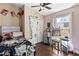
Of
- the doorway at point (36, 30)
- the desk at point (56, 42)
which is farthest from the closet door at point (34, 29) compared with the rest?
the desk at point (56, 42)

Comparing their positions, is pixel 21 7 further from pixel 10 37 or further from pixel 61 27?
pixel 61 27

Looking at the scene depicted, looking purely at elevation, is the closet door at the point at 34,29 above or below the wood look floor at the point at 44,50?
above

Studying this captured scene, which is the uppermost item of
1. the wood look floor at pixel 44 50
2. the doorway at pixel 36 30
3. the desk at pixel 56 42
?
the doorway at pixel 36 30

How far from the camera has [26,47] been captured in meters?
1.98

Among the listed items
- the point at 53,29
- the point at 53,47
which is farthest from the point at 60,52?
the point at 53,29

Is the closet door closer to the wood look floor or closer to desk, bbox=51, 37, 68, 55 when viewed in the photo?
the wood look floor

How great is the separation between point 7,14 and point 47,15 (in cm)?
61

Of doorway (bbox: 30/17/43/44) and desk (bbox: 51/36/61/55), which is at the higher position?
doorway (bbox: 30/17/43/44)

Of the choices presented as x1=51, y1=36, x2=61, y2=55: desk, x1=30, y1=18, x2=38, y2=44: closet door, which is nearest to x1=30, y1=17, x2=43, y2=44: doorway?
x1=30, y1=18, x2=38, y2=44: closet door

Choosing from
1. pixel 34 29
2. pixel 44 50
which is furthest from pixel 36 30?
pixel 44 50

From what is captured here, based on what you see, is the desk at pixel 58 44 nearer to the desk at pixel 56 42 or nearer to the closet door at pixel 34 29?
the desk at pixel 56 42

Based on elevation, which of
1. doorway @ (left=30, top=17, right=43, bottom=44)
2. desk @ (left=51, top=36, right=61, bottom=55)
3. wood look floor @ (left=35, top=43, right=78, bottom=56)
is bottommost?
wood look floor @ (left=35, top=43, right=78, bottom=56)

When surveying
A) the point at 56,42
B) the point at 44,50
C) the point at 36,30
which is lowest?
the point at 44,50

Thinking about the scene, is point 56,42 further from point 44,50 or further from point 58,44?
point 44,50
